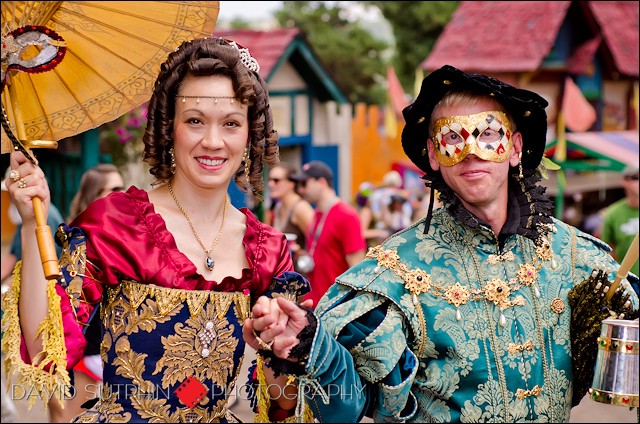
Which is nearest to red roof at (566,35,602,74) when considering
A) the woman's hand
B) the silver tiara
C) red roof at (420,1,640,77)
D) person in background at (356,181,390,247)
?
red roof at (420,1,640,77)

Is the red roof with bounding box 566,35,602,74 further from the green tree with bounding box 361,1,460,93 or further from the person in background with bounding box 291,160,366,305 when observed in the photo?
the person in background with bounding box 291,160,366,305

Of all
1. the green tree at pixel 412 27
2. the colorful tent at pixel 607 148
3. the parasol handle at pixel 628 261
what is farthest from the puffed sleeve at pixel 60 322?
the green tree at pixel 412 27

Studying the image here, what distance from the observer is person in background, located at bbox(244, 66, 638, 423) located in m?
2.42

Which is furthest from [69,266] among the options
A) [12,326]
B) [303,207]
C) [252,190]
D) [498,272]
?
[303,207]

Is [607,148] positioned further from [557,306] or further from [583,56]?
[557,306]

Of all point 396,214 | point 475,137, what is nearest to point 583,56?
point 396,214

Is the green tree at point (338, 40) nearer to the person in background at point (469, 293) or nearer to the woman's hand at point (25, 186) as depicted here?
the person in background at point (469, 293)

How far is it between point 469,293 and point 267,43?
11315 millimetres

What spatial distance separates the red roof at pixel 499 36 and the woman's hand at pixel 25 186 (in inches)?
527

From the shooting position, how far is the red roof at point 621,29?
1475 cm

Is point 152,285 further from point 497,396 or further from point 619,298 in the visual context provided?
point 619,298

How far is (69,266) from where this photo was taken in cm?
217

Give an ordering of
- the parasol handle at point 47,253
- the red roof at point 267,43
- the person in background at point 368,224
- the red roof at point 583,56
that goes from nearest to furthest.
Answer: the parasol handle at point 47,253
the person in background at point 368,224
the red roof at point 267,43
the red roof at point 583,56

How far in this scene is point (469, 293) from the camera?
2506 millimetres
